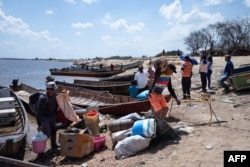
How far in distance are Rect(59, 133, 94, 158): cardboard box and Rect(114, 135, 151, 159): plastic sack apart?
0.84 metres

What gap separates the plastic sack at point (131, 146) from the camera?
611cm

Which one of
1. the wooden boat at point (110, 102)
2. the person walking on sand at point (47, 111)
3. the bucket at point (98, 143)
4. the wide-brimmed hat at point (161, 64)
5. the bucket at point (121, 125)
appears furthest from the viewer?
the wooden boat at point (110, 102)

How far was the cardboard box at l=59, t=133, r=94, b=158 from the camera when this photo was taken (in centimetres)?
652

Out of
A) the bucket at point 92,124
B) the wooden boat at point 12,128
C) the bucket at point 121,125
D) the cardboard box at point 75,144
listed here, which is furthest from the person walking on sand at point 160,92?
the wooden boat at point 12,128

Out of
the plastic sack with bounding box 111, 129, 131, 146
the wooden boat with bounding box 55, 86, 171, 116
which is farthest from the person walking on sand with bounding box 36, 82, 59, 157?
the wooden boat with bounding box 55, 86, 171, 116

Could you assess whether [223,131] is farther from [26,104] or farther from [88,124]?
[26,104]

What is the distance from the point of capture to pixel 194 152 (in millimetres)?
5590

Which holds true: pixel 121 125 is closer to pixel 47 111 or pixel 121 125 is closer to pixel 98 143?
pixel 98 143

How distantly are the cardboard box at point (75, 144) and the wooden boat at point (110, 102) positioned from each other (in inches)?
133

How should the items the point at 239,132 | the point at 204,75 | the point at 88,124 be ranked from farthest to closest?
the point at 204,75
the point at 88,124
the point at 239,132

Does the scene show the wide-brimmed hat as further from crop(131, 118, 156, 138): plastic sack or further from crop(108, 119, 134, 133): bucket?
crop(131, 118, 156, 138): plastic sack

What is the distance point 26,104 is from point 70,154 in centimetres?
992

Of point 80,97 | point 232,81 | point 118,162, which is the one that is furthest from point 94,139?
point 80,97

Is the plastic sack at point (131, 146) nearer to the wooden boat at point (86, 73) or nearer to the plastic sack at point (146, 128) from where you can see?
the plastic sack at point (146, 128)
